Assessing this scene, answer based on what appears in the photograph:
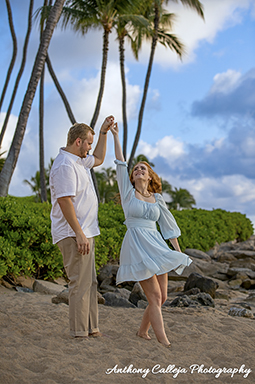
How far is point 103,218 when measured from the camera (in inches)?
377

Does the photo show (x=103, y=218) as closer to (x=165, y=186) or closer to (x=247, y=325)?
(x=247, y=325)

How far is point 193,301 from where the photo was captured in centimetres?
628

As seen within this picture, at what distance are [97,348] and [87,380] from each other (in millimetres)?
728

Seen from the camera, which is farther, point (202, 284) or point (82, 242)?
point (202, 284)

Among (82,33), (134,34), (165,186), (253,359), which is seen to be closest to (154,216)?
(253,359)

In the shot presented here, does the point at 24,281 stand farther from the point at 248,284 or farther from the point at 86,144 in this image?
the point at 248,284

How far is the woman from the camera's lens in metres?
3.94

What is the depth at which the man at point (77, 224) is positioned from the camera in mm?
3852

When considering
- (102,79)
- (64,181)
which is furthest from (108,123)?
(102,79)

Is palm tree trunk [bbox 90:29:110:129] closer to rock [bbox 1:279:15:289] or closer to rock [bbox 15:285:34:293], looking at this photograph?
rock [bbox 1:279:15:289]

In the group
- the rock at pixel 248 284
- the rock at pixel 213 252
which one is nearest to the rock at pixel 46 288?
the rock at pixel 248 284

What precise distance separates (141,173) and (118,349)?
6.36ft

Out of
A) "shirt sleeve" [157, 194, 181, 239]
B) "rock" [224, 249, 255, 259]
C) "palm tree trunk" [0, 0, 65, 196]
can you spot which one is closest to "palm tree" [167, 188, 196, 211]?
"rock" [224, 249, 255, 259]

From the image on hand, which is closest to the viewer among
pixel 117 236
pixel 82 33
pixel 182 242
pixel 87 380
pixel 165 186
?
pixel 87 380
